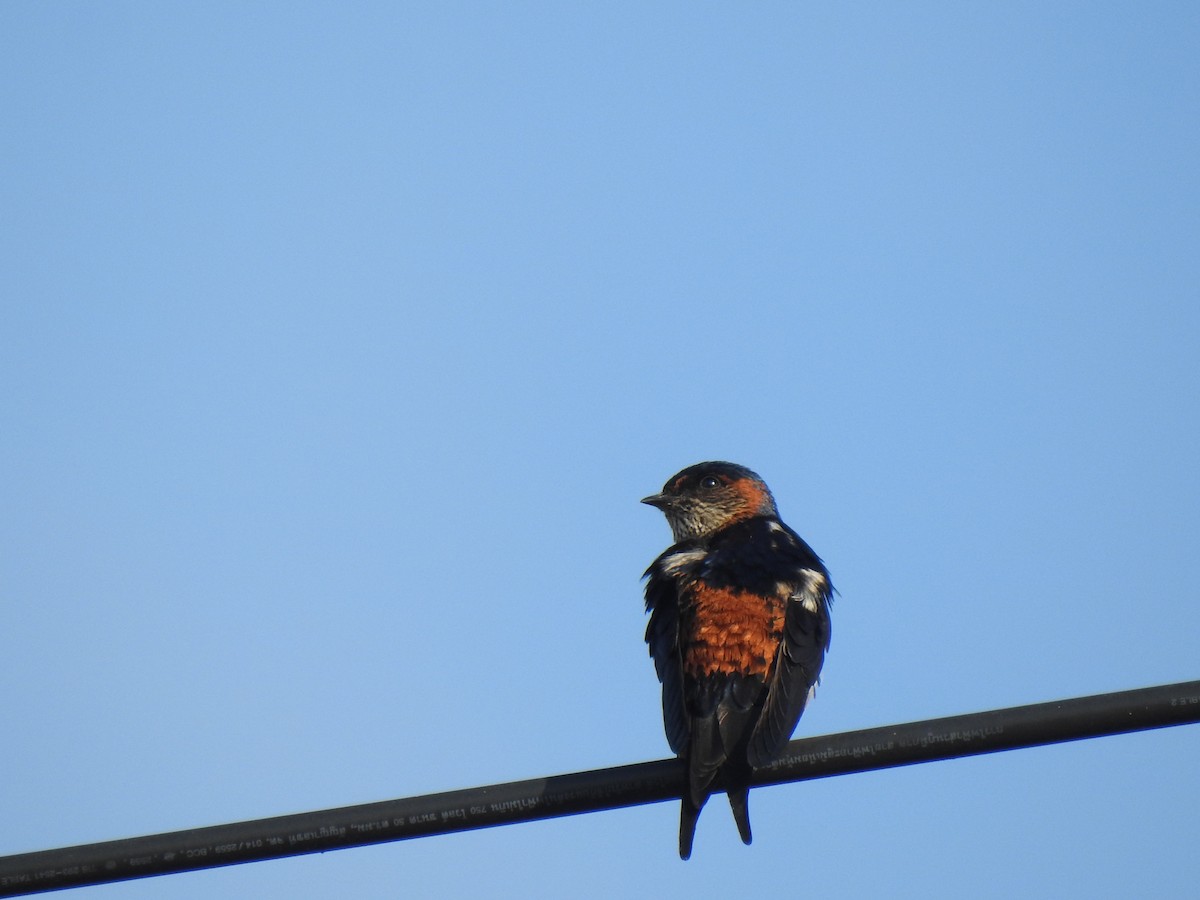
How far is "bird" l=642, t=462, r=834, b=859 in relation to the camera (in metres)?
5.25

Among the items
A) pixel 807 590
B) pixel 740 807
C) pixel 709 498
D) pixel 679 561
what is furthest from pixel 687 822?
pixel 709 498

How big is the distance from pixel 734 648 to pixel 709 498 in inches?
115

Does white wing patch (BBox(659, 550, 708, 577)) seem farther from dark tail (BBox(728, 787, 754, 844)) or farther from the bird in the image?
dark tail (BBox(728, 787, 754, 844))

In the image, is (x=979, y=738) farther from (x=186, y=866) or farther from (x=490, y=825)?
(x=186, y=866)

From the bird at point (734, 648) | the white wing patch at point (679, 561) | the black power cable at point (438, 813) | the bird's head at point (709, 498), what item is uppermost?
the bird's head at point (709, 498)

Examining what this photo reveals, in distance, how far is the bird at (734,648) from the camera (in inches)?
207

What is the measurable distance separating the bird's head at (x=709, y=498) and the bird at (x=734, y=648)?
129 cm

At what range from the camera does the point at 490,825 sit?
4.07 meters

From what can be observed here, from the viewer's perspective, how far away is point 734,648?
19.2 ft

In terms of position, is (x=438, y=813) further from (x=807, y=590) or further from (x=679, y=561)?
(x=679, y=561)

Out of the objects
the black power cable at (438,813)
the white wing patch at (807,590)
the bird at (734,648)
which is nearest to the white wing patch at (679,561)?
the bird at (734,648)

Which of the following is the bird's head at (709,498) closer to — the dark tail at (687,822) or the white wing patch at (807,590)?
the white wing patch at (807,590)

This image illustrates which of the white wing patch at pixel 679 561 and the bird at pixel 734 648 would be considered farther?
the white wing patch at pixel 679 561

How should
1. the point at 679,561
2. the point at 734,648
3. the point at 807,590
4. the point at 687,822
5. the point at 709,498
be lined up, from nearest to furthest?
1. the point at 687,822
2. the point at 734,648
3. the point at 807,590
4. the point at 679,561
5. the point at 709,498
